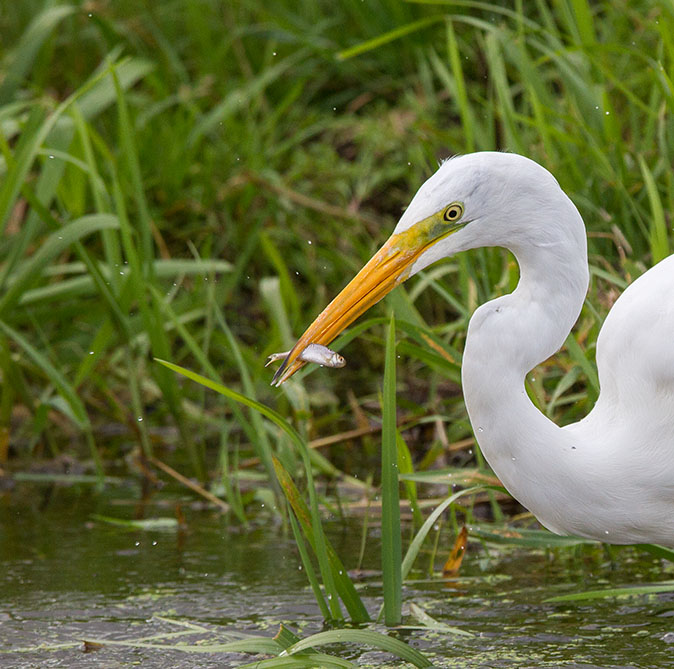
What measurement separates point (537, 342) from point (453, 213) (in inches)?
10.5

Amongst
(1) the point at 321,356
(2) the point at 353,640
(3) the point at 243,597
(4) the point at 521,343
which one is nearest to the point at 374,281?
(1) the point at 321,356

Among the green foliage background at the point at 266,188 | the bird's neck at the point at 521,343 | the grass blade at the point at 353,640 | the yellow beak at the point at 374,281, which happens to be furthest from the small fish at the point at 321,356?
the green foliage background at the point at 266,188

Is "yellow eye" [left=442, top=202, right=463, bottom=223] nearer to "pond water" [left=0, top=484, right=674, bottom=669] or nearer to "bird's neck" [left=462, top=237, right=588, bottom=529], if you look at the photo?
"bird's neck" [left=462, top=237, right=588, bottom=529]

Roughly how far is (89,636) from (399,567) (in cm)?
73

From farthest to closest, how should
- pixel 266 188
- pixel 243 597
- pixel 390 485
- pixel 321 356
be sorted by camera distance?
pixel 266 188 → pixel 243 597 → pixel 390 485 → pixel 321 356

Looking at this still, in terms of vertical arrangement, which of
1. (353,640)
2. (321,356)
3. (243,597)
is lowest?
(243,597)

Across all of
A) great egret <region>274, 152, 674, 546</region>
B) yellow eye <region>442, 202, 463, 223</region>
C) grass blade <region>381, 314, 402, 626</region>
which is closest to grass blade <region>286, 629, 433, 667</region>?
grass blade <region>381, 314, 402, 626</region>

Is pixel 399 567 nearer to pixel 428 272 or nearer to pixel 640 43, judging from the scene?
pixel 428 272

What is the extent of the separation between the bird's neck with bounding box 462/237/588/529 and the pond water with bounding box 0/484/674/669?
0.54m

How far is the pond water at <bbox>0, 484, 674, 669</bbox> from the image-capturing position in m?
2.52

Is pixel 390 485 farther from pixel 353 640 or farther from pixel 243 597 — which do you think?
pixel 243 597

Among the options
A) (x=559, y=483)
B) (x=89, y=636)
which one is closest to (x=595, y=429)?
(x=559, y=483)

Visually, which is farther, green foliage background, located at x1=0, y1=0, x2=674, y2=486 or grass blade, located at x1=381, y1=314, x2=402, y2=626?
green foliage background, located at x1=0, y1=0, x2=674, y2=486

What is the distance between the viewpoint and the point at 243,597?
289cm
